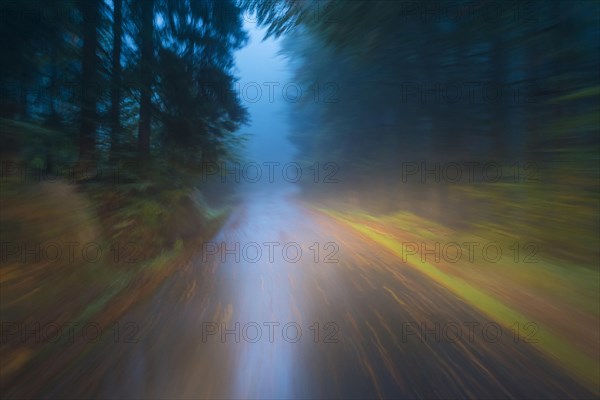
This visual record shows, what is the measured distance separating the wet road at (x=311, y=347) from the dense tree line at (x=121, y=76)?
2961 millimetres

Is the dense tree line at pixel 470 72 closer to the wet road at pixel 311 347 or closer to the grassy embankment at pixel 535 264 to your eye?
the grassy embankment at pixel 535 264

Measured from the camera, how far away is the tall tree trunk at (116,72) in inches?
219

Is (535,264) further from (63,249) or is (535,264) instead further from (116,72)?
(116,72)

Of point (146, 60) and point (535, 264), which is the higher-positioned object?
point (146, 60)

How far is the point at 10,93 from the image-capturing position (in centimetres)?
398

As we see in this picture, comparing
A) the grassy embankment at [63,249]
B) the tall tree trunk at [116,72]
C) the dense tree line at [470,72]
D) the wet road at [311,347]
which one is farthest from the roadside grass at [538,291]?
the tall tree trunk at [116,72]

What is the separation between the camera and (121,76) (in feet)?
18.8

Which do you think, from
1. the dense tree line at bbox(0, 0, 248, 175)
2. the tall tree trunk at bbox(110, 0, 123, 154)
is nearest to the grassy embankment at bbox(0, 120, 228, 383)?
the dense tree line at bbox(0, 0, 248, 175)

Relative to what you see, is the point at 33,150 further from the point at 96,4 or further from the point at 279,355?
the point at 279,355

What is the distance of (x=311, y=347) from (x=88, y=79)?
18.2 ft

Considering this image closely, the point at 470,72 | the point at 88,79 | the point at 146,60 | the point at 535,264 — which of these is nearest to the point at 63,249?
the point at 88,79

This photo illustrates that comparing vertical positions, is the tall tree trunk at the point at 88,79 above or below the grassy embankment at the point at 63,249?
above

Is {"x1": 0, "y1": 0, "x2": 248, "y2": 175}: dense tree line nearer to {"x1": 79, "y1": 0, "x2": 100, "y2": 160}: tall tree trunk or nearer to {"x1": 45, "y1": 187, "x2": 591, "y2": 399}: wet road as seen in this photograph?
{"x1": 79, "y1": 0, "x2": 100, "y2": 160}: tall tree trunk

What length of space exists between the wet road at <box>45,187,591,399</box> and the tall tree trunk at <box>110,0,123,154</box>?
10.5ft
